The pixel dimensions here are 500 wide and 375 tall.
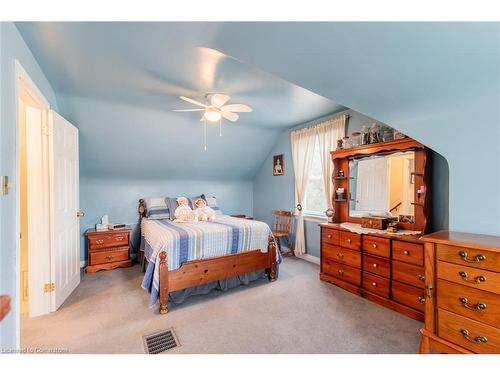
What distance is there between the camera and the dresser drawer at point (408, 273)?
81.6 inches

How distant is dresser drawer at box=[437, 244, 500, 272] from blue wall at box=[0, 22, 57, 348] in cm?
259

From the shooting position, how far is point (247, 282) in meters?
2.95

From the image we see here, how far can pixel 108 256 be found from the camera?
11.5ft

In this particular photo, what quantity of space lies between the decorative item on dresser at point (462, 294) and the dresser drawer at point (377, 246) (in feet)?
2.59

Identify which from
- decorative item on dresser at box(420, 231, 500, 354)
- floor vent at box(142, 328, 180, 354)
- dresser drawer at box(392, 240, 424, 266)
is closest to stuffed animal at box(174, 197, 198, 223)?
floor vent at box(142, 328, 180, 354)

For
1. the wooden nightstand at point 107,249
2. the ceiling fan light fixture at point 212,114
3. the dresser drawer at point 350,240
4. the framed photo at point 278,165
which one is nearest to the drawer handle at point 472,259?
the dresser drawer at point 350,240

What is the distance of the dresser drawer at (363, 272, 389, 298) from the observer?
236 centimetres

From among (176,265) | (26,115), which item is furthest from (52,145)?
(176,265)

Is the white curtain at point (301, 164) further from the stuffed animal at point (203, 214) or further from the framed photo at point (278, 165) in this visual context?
the stuffed animal at point (203, 214)

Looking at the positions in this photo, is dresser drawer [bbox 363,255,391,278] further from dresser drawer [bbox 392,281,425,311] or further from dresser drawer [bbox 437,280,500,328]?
dresser drawer [bbox 437,280,500,328]

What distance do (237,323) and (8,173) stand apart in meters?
2.01

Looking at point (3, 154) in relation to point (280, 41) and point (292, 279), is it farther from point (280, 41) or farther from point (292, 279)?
point (292, 279)

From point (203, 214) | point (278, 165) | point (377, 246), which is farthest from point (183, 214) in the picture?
point (377, 246)
